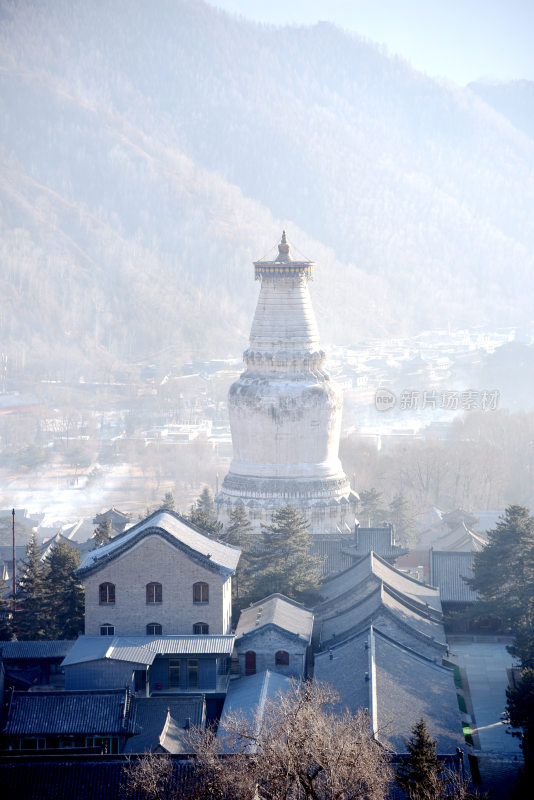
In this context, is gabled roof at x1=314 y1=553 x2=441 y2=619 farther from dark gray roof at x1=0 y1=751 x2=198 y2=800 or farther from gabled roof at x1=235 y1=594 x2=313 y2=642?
dark gray roof at x1=0 y1=751 x2=198 y2=800

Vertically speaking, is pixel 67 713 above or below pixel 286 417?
below

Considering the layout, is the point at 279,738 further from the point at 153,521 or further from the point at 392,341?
the point at 392,341

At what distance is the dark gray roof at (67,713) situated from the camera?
28.0 metres

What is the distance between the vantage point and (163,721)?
2827 cm

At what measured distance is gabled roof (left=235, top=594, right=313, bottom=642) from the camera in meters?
33.6

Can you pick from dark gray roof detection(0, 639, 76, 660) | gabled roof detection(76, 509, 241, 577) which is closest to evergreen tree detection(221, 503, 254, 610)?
gabled roof detection(76, 509, 241, 577)

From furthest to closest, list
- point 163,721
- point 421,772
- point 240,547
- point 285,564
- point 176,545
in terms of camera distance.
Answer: point 285,564, point 240,547, point 176,545, point 163,721, point 421,772

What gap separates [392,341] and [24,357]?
55946mm

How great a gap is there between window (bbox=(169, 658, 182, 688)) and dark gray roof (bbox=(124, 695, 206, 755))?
6.83 ft

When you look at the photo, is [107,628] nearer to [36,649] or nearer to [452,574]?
[36,649]

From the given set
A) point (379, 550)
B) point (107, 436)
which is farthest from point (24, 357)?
→ point (379, 550)

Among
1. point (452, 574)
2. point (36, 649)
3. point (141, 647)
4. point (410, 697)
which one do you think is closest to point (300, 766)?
point (410, 697)

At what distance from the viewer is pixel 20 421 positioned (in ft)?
335

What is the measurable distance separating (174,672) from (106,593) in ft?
8.79
